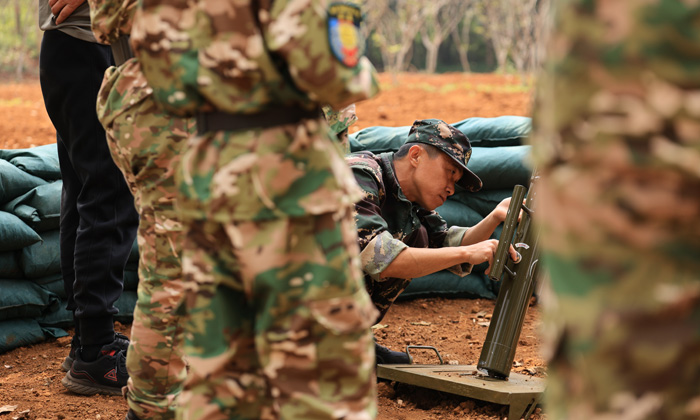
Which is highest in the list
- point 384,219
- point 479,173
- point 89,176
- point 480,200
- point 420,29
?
point 89,176

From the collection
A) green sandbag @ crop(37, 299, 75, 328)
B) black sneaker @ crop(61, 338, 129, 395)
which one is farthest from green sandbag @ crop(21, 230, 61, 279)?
black sneaker @ crop(61, 338, 129, 395)

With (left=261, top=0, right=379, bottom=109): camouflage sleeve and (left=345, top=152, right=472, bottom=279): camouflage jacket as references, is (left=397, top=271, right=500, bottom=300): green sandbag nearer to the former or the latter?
(left=345, top=152, right=472, bottom=279): camouflage jacket

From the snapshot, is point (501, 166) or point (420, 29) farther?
point (420, 29)

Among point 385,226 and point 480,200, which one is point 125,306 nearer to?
point 385,226

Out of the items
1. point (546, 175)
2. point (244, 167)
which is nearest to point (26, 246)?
point (244, 167)

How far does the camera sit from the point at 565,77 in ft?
2.48

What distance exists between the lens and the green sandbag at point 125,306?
3.20 metres

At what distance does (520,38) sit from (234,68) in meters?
18.5

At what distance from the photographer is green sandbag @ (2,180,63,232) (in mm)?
2973

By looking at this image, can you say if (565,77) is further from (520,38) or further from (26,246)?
(520,38)

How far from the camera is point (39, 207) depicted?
303 centimetres

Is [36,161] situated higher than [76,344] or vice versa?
[36,161]

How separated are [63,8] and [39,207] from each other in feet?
3.46

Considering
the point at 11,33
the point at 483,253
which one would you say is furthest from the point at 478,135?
the point at 11,33
